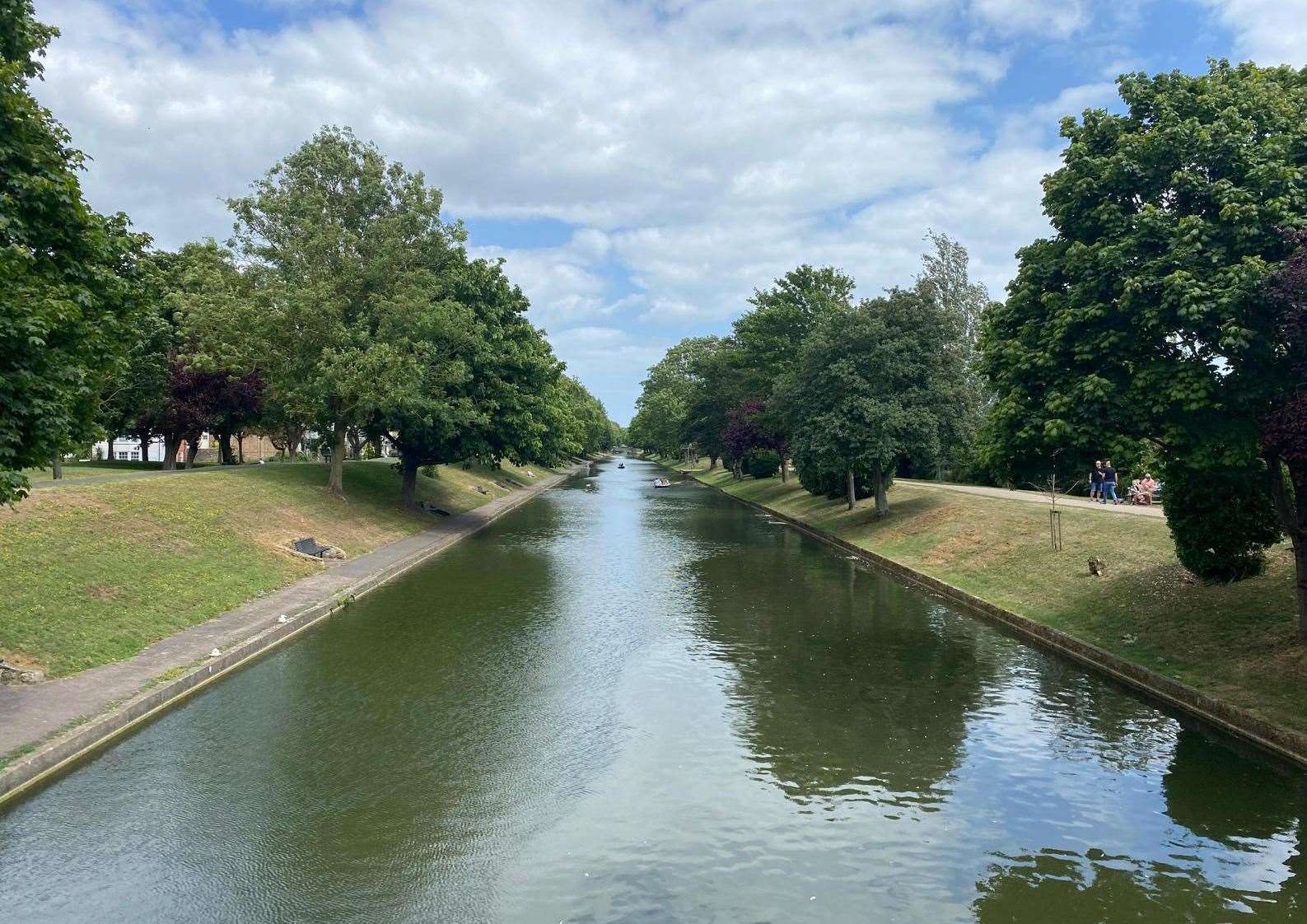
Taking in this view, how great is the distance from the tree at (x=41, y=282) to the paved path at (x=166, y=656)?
2830mm

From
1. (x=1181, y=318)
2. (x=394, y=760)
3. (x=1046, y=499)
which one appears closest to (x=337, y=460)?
(x=394, y=760)

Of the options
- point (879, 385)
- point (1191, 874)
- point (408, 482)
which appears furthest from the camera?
point (408, 482)

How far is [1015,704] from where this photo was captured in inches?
520

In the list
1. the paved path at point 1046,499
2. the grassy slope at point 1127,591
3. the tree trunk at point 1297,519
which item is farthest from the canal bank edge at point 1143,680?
the paved path at point 1046,499

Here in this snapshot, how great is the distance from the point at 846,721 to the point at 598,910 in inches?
238

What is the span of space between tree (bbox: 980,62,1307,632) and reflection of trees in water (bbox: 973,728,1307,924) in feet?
16.0

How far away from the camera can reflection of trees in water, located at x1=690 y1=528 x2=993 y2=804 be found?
10.4 m

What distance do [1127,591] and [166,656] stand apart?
61.2 ft

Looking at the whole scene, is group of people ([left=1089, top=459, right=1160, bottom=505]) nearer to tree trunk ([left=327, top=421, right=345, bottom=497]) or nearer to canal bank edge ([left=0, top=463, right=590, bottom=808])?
canal bank edge ([left=0, top=463, right=590, bottom=808])

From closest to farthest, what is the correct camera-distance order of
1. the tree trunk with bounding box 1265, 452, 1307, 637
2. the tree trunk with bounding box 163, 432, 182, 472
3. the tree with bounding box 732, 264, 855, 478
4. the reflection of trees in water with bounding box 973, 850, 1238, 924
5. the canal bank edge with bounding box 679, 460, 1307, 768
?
1. the reflection of trees in water with bounding box 973, 850, 1238, 924
2. the canal bank edge with bounding box 679, 460, 1307, 768
3. the tree trunk with bounding box 1265, 452, 1307, 637
4. the tree trunk with bounding box 163, 432, 182, 472
5. the tree with bounding box 732, 264, 855, 478

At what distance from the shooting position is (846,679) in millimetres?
14531

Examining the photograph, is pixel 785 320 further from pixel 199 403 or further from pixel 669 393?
pixel 669 393

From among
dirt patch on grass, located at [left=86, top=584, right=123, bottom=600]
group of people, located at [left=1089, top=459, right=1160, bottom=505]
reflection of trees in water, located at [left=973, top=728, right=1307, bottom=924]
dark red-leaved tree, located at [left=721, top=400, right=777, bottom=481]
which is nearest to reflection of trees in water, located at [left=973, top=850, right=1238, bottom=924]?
Result: reflection of trees in water, located at [left=973, top=728, right=1307, bottom=924]

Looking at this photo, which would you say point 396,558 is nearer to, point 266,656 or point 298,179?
point 266,656
